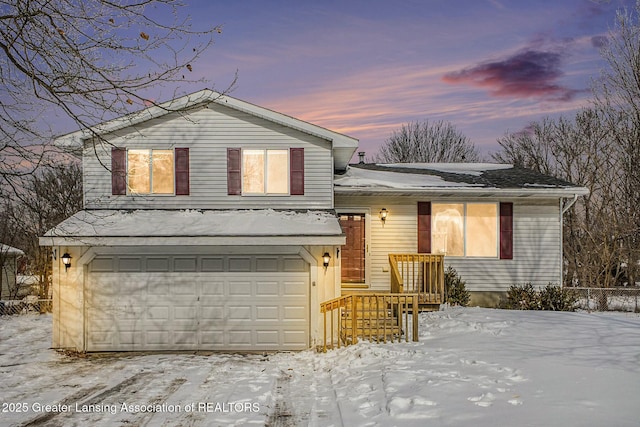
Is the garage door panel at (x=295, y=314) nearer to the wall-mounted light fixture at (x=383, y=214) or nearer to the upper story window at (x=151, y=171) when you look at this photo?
the upper story window at (x=151, y=171)

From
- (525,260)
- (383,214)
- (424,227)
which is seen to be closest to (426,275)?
(424,227)

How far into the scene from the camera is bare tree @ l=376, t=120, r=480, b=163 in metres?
42.5

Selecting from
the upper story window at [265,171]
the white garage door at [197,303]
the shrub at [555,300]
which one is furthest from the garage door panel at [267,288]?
the shrub at [555,300]

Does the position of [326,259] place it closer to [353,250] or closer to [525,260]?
[353,250]

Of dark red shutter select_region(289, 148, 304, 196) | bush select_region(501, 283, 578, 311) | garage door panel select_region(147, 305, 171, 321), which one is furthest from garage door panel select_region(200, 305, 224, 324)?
bush select_region(501, 283, 578, 311)

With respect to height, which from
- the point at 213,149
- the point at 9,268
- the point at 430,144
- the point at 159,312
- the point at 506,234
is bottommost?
the point at 9,268

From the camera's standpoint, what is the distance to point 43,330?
15.0 m

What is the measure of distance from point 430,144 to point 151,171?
32.7 m

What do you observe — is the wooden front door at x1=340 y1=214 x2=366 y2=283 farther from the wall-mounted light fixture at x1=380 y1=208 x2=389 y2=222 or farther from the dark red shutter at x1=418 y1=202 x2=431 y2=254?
the dark red shutter at x1=418 y1=202 x2=431 y2=254

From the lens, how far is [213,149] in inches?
536

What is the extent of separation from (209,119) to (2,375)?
25.1 feet

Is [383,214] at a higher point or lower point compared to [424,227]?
higher

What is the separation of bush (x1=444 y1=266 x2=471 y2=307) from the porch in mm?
274

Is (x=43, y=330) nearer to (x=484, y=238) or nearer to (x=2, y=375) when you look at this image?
(x=2, y=375)
